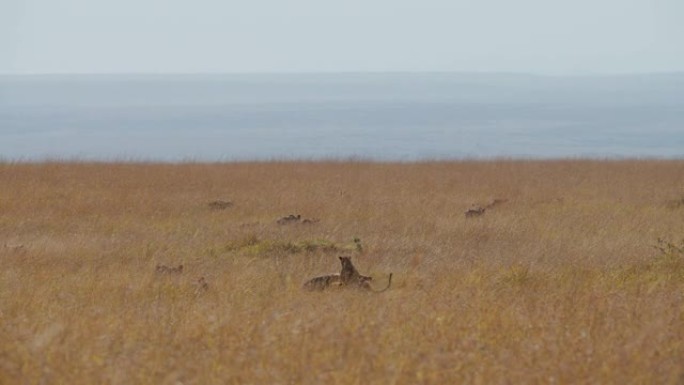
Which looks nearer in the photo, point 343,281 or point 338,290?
point 338,290

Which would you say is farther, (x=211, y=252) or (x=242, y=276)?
(x=211, y=252)

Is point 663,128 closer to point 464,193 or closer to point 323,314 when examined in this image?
point 464,193

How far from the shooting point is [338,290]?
9.01 meters

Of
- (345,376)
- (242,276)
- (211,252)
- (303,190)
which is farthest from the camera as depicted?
(303,190)

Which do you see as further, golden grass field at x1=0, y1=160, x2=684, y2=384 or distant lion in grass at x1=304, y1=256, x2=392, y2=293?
distant lion in grass at x1=304, y1=256, x2=392, y2=293

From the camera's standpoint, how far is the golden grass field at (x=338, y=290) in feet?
17.5

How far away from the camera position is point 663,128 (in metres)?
197

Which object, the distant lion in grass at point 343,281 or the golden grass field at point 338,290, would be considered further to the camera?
the distant lion in grass at point 343,281

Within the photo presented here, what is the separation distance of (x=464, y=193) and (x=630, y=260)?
10020 mm

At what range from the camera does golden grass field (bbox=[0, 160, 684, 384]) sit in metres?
5.33

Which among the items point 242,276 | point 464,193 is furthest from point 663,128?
point 242,276

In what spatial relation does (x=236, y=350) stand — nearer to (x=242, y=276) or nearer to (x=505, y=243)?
(x=242, y=276)

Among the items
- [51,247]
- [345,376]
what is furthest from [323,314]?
[51,247]

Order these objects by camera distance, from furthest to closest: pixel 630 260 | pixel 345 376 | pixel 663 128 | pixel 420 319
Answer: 1. pixel 663 128
2. pixel 630 260
3. pixel 420 319
4. pixel 345 376
